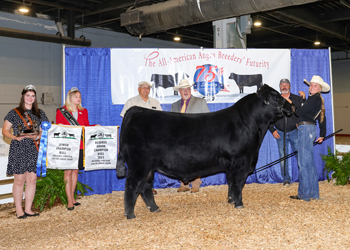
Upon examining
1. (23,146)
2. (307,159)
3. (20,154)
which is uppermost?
(23,146)

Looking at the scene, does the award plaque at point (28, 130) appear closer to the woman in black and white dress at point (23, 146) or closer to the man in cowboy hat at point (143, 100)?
the woman in black and white dress at point (23, 146)

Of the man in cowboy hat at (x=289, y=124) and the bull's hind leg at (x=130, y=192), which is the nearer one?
the bull's hind leg at (x=130, y=192)

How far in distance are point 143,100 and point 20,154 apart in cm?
211

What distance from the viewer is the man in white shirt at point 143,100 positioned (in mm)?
5480

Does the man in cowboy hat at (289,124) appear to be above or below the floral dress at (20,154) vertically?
above

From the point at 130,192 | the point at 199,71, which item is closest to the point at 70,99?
the point at 130,192

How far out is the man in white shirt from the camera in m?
5.48

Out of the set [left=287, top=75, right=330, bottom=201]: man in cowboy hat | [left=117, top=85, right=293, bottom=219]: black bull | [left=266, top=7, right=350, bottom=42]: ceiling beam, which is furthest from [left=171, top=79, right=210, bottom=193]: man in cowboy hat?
[left=266, top=7, right=350, bottom=42]: ceiling beam

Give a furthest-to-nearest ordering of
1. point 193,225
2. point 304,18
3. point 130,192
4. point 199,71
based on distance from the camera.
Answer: point 304,18
point 199,71
point 130,192
point 193,225

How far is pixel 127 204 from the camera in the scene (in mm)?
3969

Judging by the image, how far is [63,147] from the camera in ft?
14.9

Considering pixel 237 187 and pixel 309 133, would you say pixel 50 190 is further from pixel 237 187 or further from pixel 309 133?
pixel 309 133

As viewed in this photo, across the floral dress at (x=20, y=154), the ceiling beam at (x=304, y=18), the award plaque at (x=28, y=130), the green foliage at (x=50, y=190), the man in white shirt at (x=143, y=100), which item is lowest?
the green foliage at (x=50, y=190)

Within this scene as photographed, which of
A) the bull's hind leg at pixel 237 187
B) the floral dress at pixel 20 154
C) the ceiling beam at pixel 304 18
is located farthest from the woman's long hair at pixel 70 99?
the ceiling beam at pixel 304 18
